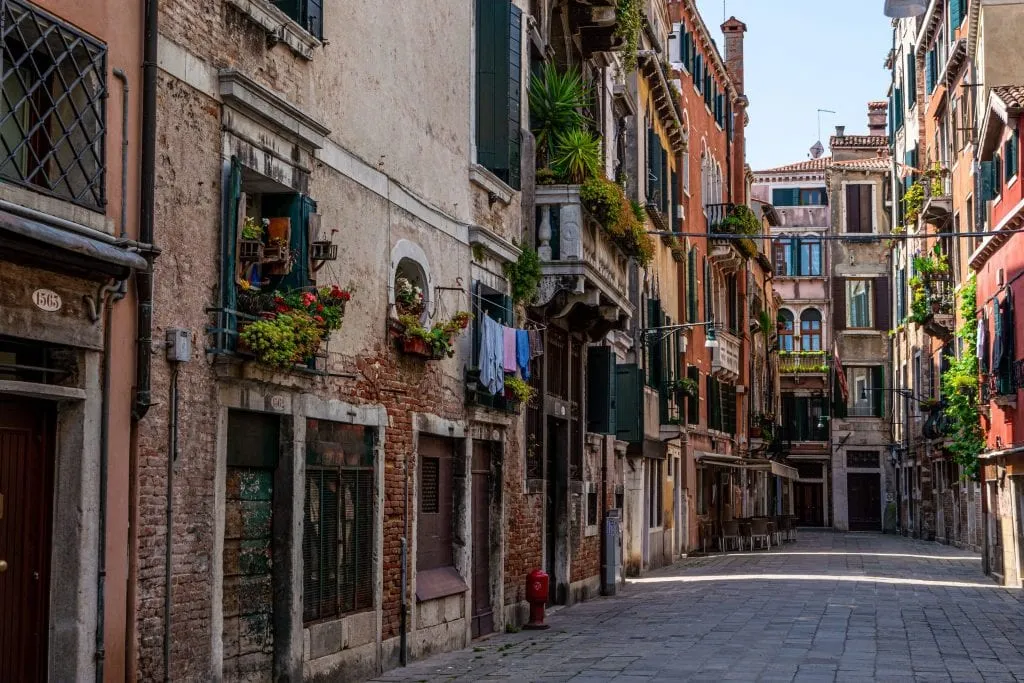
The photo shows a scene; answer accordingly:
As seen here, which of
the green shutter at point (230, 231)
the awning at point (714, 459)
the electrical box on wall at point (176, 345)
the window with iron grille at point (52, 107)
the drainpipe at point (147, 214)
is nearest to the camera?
the window with iron grille at point (52, 107)

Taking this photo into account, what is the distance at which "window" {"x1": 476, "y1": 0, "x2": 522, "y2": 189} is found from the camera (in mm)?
16656

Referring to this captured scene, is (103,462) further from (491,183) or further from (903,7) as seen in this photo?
(903,7)

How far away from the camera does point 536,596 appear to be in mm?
17891

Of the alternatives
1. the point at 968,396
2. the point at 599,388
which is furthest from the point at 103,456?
the point at 968,396

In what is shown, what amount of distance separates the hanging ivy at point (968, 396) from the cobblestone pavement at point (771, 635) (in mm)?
2384

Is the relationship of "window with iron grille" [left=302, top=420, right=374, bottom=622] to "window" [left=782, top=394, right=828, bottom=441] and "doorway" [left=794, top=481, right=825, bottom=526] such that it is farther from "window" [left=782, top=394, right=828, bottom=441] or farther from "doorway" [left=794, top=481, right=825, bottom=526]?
"doorway" [left=794, top=481, right=825, bottom=526]

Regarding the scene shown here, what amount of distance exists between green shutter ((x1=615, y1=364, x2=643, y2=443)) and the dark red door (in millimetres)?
17504

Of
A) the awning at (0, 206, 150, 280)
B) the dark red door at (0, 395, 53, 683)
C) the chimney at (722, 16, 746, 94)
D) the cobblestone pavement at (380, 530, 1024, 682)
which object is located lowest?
the cobblestone pavement at (380, 530, 1024, 682)

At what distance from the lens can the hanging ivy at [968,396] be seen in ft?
96.6

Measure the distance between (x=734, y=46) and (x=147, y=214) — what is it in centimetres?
4246

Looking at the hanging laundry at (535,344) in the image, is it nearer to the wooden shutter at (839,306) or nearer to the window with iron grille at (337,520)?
the window with iron grille at (337,520)

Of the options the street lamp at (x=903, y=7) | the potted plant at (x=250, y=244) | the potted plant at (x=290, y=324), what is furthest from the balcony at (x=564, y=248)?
the potted plant at (x=250, y=244)

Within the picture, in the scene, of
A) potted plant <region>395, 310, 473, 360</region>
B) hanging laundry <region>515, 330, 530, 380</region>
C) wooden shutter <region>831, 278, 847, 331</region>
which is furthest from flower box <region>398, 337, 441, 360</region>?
wooden shutter <region>831, 278, 847, 331</region>

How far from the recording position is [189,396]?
976cm
